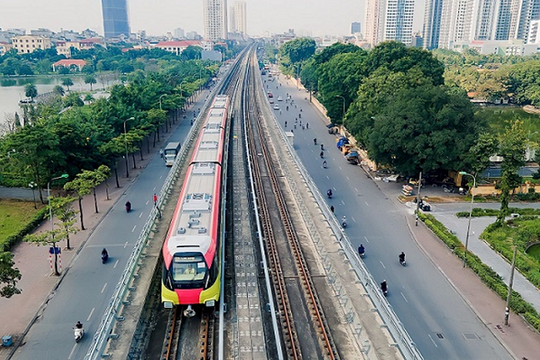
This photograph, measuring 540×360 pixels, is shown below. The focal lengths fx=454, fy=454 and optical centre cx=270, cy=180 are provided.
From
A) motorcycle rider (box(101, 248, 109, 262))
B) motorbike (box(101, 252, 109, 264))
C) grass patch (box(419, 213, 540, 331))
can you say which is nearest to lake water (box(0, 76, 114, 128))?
motorcycle rider (box(101, 248, 109, 262))

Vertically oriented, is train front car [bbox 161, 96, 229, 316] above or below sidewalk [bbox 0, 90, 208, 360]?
above

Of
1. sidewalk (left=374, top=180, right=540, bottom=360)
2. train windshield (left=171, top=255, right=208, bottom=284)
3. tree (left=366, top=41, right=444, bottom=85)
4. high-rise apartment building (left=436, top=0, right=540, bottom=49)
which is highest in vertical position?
high-rise apartment building (left=436, top=0, right=540, bottom=49)

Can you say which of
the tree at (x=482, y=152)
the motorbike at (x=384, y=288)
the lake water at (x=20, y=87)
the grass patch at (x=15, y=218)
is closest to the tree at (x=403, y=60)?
the tree at (x=482, y=152)

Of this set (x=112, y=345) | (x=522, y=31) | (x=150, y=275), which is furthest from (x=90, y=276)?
(x=522, y=31)

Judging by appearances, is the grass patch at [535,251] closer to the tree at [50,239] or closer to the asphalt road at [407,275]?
the asphalt road at [407,275]

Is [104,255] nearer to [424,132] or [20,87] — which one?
[424,132]

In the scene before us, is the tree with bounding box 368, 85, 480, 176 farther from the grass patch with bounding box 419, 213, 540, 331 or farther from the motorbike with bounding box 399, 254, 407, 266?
the motorbike with bounding box 399, 254, 407, 266

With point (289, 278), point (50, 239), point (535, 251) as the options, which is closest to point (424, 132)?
point (535, 251)
